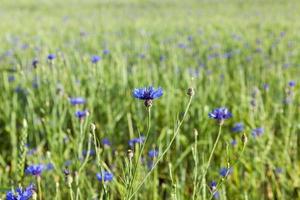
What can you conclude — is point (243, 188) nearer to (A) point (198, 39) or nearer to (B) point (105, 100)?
(B) point (105, 100)

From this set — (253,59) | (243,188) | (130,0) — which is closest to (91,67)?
(243,188)

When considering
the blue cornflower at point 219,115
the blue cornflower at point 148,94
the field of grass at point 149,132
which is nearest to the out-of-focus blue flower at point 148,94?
the blue cornflower at point 148,94

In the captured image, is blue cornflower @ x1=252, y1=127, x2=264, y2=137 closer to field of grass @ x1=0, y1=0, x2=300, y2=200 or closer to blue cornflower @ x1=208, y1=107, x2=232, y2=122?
field of grass @ x1=0, y1=0, x2=300, y2=200

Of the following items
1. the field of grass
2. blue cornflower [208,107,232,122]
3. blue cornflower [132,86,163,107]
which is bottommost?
the field of grass

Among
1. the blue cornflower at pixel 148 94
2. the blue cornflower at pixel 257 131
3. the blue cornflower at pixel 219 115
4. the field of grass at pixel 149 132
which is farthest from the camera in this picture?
the blue cornflower at pixel 257 131

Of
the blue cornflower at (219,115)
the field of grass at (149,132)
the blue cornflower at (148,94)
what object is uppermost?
the blue cornflower at (148,94)

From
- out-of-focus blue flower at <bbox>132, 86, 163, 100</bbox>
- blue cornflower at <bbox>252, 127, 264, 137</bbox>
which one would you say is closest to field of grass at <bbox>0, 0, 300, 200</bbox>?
blue cornflower at <bbox>252, 127, 264, 137</bbox>

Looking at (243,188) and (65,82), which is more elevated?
(65,82)

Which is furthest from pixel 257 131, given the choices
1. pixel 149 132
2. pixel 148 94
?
pixel 148 94

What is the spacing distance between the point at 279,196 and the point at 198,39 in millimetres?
3821

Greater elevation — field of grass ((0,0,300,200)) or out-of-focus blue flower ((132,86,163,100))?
out-of-focus blue flower ((132,86,163,100))

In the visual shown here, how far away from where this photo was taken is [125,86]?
9.56 ft

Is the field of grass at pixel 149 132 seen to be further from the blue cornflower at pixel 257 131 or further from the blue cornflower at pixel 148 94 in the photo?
the blue cornflower at pixel 148 94

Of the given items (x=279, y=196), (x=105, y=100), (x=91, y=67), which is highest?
(x=91, y=67)
